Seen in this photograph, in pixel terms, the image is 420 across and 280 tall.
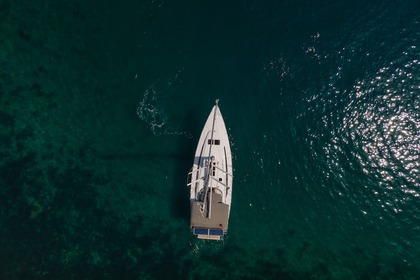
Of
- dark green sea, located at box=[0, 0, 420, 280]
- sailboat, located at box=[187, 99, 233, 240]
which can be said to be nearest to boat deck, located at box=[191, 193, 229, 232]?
sailboat, located at box=[187, 99, 233, 240]

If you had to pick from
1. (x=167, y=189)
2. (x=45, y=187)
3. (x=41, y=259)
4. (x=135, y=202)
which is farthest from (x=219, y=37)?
(x=41, y=259)

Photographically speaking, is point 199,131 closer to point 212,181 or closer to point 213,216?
point 212,181

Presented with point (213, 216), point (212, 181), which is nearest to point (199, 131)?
point (212, 181)

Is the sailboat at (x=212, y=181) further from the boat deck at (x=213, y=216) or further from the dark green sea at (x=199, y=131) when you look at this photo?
the dark green sea at (x=199, y=131)

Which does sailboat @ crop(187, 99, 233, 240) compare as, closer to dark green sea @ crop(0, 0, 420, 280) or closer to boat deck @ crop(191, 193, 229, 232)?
boat deck @ crop(191, 193, 229, 232)

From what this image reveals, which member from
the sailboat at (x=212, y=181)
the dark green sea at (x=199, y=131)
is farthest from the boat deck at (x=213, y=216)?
the dark green sea at (x=199, y=131)
